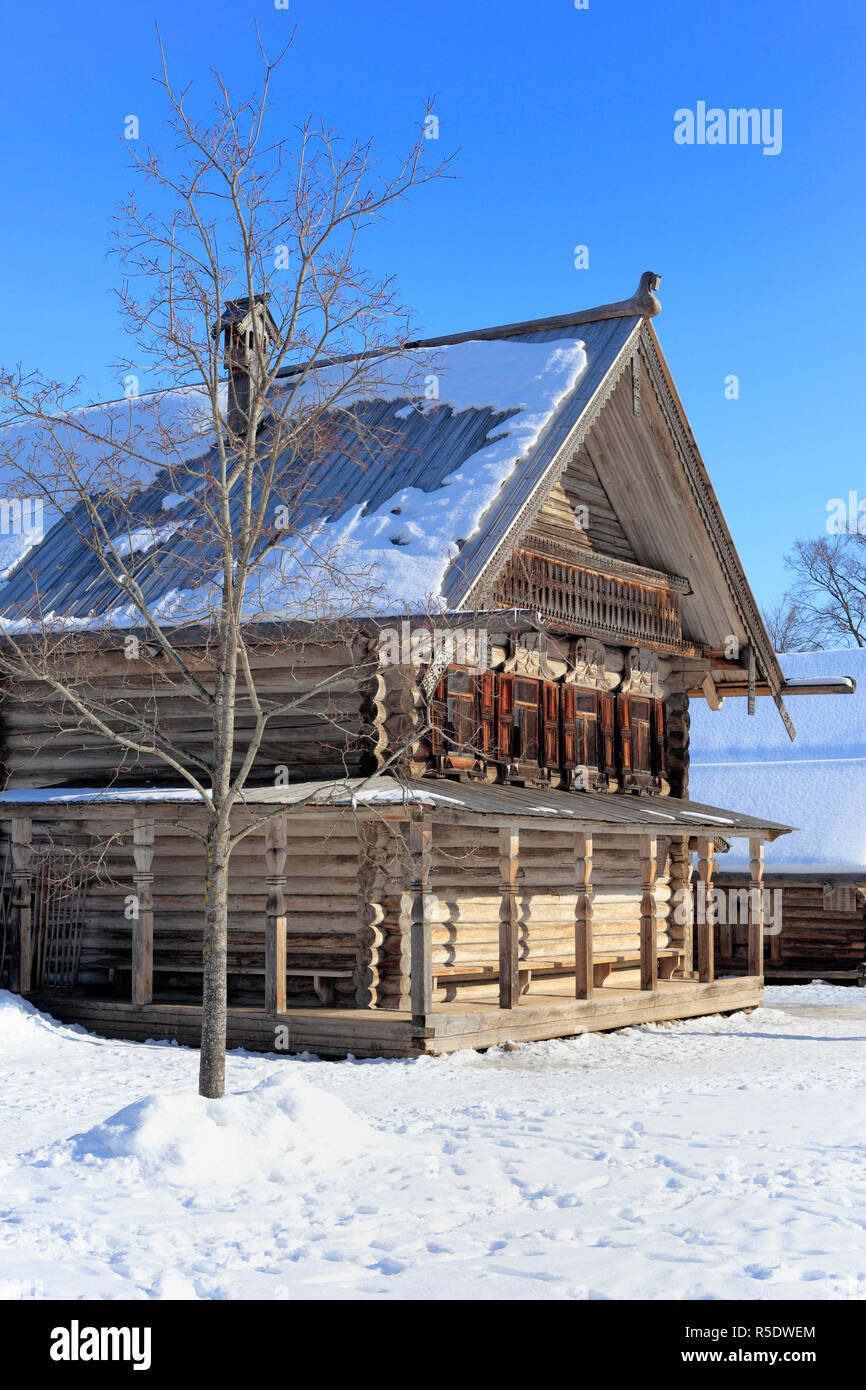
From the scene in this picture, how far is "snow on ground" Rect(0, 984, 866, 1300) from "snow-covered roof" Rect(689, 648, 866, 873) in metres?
16.2

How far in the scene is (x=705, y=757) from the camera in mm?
34812

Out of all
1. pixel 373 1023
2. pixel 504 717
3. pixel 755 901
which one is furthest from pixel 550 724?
pixel 373 1023

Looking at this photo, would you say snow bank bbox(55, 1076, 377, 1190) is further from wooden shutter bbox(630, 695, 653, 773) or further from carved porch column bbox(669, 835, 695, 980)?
carved porch column bbox(669, 835, 695, 980)

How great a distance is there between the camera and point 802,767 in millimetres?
32844

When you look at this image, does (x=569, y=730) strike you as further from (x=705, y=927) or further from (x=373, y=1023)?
(x=373, y=1023)

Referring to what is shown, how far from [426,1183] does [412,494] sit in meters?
11.1

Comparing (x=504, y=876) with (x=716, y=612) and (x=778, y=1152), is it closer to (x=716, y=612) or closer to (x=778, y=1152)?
(x=778, y=1152)

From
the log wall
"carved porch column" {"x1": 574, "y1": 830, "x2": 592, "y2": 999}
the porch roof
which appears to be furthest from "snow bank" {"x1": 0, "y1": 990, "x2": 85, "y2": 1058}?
"carved porch column" {"x1": 574, "y1": 830, "x2": 592, "y2": 999}

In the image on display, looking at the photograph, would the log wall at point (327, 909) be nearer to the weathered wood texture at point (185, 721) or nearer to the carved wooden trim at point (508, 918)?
the carved wooden trim at point (508, 918)

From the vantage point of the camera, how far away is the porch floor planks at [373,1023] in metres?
14.9

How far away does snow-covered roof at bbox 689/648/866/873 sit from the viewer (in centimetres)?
3003

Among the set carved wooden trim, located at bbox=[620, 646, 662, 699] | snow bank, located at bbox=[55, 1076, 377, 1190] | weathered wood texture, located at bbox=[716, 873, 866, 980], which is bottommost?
weathered wood texture, located at bbox=[716, 873, 866, 980]

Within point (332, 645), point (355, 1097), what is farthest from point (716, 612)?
point (355, 1097)
